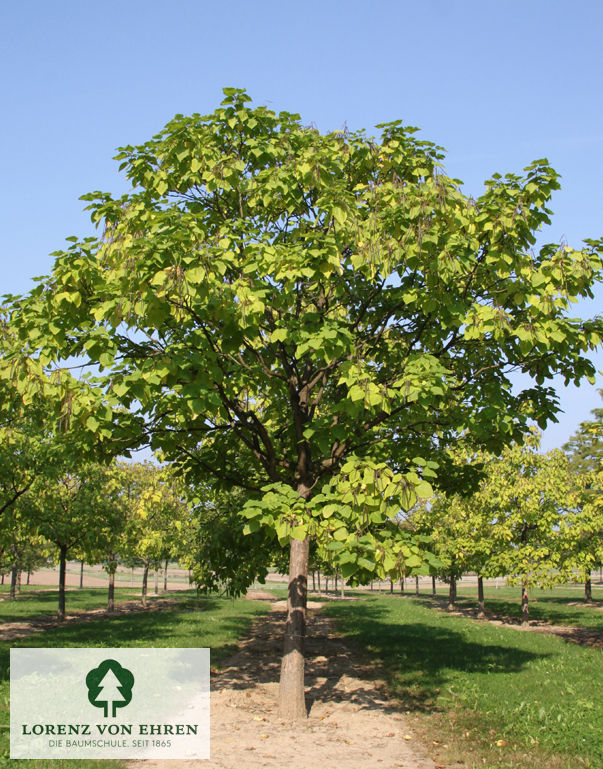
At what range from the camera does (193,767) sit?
6.82 metres

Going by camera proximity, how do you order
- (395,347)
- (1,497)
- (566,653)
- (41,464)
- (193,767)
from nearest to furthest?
(193,767)
(395,347)
(566,653)
(41,464)
(1,497)

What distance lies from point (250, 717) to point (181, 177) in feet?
26.8

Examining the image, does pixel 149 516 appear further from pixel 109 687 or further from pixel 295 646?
pixel 295 646

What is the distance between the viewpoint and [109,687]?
9570mm

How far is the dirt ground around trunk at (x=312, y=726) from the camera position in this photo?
7.15 meters

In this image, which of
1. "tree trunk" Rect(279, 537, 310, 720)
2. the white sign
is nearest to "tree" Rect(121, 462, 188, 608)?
the white sign

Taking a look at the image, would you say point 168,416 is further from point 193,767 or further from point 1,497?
point 1,497

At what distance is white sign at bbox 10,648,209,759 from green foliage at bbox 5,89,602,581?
3400 millimetres

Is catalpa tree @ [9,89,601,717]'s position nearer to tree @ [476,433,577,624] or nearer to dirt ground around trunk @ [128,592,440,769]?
dirt ground around trunk @ [128,592,440,769]

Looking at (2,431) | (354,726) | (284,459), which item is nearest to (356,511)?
(284,459)

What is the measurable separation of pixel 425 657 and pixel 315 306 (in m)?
9.51

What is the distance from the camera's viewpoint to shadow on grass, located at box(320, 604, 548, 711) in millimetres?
11008

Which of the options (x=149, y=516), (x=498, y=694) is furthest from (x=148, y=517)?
(x=498, y=694)

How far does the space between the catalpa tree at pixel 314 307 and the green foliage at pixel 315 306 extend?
0.12ft
